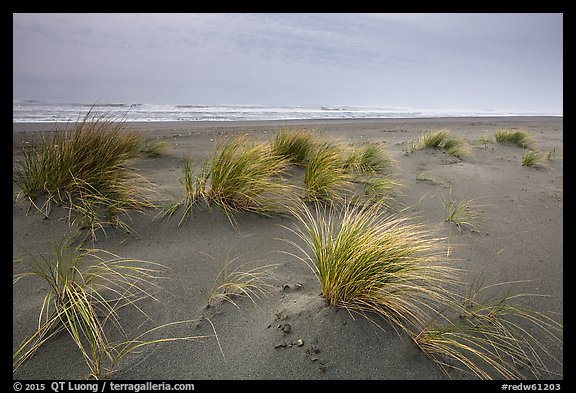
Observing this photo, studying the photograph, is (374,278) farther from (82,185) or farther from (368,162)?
(368,162)

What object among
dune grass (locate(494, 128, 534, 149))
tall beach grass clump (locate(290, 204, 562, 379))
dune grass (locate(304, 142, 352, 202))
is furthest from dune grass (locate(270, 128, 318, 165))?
dune grass (locate(494, 128, 534, 149))

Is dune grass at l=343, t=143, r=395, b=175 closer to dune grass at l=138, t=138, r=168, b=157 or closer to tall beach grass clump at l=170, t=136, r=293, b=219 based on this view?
tall beach grass clump at l=170, t=136, r=293, b=219

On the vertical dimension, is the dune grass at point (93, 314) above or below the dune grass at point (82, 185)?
below

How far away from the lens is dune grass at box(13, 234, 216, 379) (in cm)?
198

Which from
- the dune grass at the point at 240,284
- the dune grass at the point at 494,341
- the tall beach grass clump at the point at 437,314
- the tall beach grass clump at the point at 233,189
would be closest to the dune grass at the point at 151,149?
the tall beach grass clump at the point at 233,189

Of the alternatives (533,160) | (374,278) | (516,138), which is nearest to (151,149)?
(374,278)

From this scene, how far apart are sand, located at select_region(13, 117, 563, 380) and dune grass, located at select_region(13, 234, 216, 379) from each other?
2.6 inches

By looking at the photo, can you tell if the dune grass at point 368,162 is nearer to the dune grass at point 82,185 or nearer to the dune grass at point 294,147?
the dune grass at point 294,147

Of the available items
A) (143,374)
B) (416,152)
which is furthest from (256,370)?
(416,152)

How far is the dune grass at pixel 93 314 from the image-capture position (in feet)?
6.51

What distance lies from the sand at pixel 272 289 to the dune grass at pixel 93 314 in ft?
0.22

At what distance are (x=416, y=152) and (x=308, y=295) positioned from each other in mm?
6755

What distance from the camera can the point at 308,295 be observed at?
2516 millimetres
